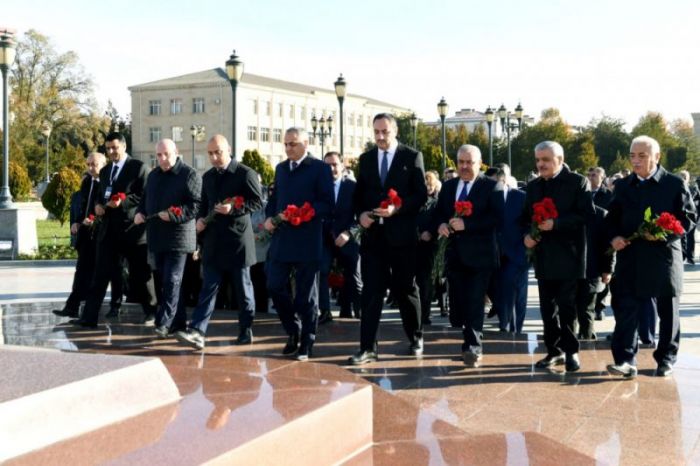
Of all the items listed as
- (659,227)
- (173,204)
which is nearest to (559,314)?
(659,227)

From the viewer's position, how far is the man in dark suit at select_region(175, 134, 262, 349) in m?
7.66

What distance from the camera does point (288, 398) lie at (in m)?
4.72

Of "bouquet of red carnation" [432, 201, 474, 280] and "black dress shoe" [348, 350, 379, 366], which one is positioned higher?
"bouquet of red carnation" [432, 201, 474, 280]

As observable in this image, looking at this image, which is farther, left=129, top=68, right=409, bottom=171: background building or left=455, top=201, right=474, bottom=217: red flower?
left=129, top=68, right=409, bottom=171: background building

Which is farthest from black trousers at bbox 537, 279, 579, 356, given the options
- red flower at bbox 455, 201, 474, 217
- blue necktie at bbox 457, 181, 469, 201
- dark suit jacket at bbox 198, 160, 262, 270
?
dark suit jacket at bbox 198, 160, 262, 270

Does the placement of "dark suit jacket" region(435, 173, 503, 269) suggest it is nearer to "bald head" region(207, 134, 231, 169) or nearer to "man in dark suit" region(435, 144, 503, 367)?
"man in dark suit" region(435, 144, 503, 367)

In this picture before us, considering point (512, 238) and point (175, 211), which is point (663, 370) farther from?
point (175, 211)

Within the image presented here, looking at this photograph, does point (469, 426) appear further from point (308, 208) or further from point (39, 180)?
point (39, 180)

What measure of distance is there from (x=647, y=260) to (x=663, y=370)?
0.94 metres

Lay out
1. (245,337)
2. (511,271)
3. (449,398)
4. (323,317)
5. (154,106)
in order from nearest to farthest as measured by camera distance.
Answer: (449,398) < (245,337) < (511,271) < (323,317) < (154,106)

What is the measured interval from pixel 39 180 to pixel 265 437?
209ft

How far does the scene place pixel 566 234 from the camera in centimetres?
695

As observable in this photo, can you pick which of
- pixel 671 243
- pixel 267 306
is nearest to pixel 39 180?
pixel 267 306

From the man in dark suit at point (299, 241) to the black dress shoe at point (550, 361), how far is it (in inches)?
78.9
